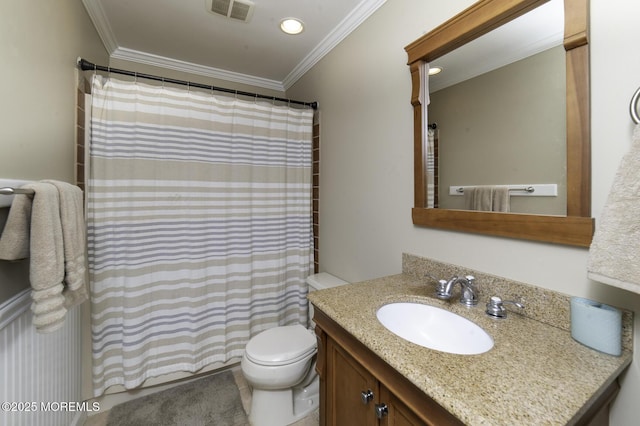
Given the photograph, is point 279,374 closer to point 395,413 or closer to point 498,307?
point 395,413

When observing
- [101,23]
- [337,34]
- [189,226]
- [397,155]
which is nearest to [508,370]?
[397,155]

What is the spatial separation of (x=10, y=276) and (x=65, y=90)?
37.5 inches

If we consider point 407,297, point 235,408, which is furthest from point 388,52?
point 235,408

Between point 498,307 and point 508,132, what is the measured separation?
24.7 inches

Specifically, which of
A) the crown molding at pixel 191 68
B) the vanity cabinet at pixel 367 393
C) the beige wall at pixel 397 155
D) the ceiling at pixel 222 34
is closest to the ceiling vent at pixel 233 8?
the ceiling at pixel 222 34

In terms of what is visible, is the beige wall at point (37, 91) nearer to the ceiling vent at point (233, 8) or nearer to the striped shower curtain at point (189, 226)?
the striped shower curtain at point (189, 226)

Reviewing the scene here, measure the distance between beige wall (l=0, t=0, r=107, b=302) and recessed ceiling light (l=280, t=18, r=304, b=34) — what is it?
43.1 inches

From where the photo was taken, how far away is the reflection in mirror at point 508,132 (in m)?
0.86

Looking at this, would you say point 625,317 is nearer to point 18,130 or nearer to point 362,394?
point 362,394

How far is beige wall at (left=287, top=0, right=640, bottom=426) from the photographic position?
0.73 m

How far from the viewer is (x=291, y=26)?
1.75 m

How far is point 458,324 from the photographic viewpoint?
95 cm

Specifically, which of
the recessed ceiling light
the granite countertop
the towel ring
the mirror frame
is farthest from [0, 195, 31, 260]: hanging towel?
the towel ring

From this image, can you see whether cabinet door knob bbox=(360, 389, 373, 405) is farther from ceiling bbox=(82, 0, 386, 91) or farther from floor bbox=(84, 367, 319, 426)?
ceiling bbox=(82, 0, 386, 91)
